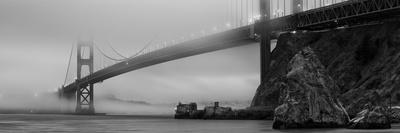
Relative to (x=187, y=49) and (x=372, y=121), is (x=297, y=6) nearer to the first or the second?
(x=187, y=49)

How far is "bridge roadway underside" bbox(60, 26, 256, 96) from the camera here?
11231 centimetres

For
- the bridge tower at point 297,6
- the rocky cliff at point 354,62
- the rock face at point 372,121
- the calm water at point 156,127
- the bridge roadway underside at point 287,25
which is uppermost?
the bridge tower at point 297,6

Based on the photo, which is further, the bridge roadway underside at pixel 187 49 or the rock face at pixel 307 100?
the bridge roadway underside at pixel 187 49

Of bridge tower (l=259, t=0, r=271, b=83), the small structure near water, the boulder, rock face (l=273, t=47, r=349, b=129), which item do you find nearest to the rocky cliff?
bridge tower (l=259, t=0, r=271, b=83)

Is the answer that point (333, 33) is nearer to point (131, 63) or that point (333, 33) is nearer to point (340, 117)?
point (131, 63)

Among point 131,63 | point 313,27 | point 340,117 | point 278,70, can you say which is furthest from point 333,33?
point 340,117

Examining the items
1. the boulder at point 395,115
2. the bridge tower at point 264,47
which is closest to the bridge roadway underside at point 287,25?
the bridge tower at point 264,47

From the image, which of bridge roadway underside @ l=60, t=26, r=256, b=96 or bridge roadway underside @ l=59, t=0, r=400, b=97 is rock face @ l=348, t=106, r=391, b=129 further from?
bridge roadway underside @ l=60, t=26, r=256, b=96

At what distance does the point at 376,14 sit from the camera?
90812 millimetres

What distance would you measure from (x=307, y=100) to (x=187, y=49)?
257 ft

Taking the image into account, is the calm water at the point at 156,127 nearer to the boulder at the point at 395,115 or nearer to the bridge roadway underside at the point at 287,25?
the boulder at the point at 395,115

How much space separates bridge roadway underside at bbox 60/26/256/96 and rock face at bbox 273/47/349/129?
68869 mm

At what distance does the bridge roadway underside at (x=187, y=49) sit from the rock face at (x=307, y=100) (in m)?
68.9

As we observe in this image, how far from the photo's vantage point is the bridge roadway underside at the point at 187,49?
368ft
